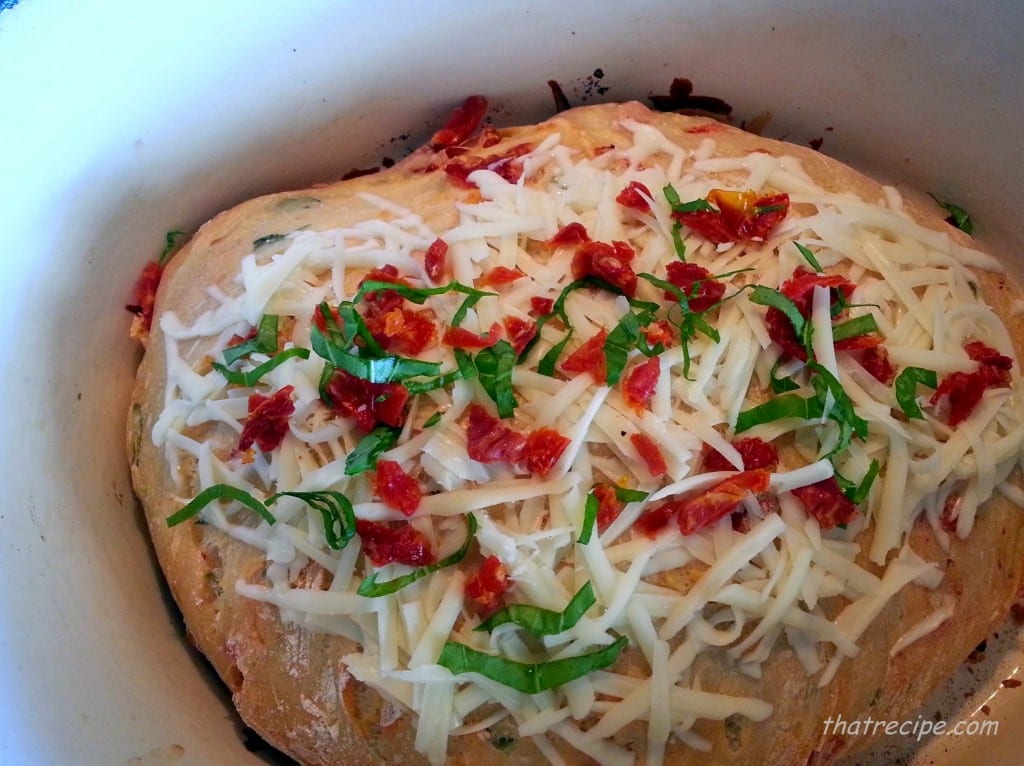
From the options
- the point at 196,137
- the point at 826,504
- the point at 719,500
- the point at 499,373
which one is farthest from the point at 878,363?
the point at 196,137

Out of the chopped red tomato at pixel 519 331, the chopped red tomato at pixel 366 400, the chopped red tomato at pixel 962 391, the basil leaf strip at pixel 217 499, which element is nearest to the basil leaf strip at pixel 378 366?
the chopped red tomato at pixel 366 400

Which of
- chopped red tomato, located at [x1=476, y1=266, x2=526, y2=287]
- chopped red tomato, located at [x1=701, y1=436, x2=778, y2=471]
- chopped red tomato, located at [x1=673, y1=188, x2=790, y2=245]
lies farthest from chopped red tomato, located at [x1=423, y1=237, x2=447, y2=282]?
chopped red tomato, located at [x1=701, y1=436, x2=778, y2=471]

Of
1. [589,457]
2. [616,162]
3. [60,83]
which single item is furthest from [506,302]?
[60,83]

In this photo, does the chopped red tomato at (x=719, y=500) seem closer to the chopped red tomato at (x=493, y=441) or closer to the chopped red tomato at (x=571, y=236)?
the chopped red tomato at (x=493, y=441)

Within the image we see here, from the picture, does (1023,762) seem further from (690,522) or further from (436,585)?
(436,585)

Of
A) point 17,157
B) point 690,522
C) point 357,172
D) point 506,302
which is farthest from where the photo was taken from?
point 357,172

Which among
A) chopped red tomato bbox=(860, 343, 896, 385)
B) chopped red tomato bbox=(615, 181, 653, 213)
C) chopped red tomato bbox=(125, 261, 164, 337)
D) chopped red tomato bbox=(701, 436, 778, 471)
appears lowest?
chopped red tomato bbox=(701, 436, 778, 471)

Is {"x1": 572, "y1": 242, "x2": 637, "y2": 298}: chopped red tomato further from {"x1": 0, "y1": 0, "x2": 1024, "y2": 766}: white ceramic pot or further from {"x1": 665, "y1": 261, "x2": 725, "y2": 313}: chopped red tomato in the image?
{"x1": 0, "y1": 0, "x2": 1024, "y2": 766}: white ceramic pot
